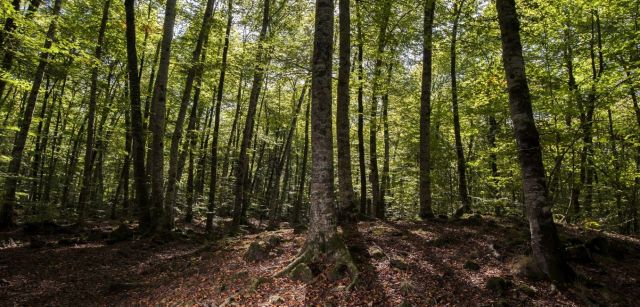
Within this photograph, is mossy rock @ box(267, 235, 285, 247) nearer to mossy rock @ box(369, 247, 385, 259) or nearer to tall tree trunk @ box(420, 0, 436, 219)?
mossy rock @ box(369, 247, 385, 259)

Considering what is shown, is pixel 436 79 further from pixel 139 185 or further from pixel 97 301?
pixel 97 301

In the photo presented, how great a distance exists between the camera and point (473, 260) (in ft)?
24.6

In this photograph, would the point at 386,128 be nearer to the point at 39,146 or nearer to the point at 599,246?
the point at 599,246

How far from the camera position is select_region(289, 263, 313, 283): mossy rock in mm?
6513

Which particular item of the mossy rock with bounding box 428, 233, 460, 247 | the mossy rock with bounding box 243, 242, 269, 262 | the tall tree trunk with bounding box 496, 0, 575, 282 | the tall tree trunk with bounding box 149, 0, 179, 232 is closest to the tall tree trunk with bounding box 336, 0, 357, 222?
the mossy rock with bounding box 428, 233, 460, 247

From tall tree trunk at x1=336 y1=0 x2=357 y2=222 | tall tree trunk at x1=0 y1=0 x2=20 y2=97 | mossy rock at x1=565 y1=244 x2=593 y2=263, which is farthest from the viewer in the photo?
tall tree trunk at x1=336 y1=0 x2=357 y2=222

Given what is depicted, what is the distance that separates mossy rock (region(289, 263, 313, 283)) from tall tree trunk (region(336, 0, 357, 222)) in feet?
12.4

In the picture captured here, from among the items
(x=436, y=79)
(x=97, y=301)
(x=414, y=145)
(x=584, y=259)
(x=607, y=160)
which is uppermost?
(x=436, y=79)

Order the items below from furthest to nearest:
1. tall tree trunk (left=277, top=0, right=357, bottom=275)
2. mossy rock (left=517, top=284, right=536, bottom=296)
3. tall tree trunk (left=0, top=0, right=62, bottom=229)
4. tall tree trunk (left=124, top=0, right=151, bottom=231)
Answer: tall tree trunk (left=0, top=0, right=62, bottom=229), tall tree trunk (left=124, top=0, right=151, bottom=231), tall tree trunk (left=277, top=0, right=357, bottom=275), mossy rock (left=517, top=284, right=536, bottom=296)

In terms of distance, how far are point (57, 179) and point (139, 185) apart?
16.5 metres

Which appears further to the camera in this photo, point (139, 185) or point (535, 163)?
point (139, 185)

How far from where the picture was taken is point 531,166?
20.4 ft

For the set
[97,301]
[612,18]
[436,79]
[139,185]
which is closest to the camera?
[97,301]

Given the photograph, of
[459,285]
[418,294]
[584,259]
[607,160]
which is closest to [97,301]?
[418,294]
